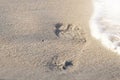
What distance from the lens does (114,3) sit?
11.9 ft

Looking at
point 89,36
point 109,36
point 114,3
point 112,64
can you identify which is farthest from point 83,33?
point 114,3

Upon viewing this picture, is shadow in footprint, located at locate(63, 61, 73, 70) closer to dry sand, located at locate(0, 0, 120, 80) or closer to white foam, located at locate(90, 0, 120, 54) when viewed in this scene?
dry sand, located at locate(0, 0, 120, 80)

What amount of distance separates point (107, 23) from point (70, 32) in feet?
1.48

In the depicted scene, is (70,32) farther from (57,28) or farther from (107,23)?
(107,23)

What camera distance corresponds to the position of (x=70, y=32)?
309cm

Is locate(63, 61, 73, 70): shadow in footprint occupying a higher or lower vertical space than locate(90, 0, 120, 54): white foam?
lower

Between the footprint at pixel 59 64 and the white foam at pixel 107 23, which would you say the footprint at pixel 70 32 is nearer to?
the white foam at pixel 107 23

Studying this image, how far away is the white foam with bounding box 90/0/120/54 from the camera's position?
9.95ft

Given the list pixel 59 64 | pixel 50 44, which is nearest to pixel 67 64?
pixel 59 64

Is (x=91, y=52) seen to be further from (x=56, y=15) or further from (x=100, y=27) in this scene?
(x=56, y=15)

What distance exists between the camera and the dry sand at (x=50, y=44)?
2648 millimetres

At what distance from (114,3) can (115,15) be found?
0.77 ft

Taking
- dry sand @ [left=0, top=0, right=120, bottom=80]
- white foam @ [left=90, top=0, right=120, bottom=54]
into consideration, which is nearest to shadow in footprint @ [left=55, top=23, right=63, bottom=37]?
dry sand @ [left=0, top=0, right=120, bottom=80]

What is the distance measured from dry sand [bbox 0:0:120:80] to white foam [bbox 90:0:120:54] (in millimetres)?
70
